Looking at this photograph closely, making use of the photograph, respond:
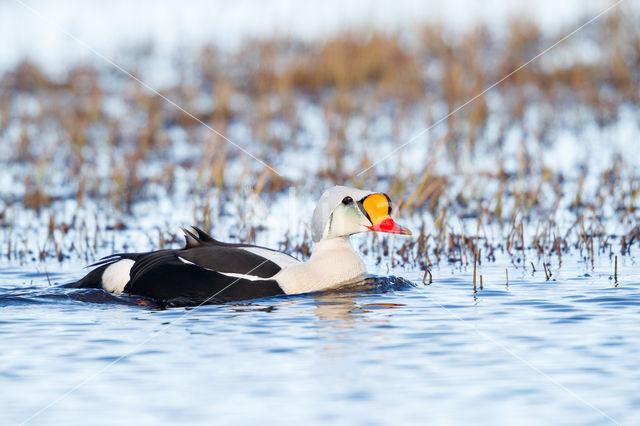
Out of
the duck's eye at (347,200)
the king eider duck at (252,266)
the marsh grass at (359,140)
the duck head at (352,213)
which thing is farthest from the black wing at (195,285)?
the marsh grass at (359,140)

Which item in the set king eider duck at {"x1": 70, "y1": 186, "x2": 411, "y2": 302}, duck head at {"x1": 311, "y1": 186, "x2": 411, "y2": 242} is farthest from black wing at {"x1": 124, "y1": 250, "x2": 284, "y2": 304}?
duck head at {"x1": 311, "y1": 186, "x2": 411, "y2": 242}

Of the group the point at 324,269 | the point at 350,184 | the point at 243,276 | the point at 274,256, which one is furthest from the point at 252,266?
the point at 350,184

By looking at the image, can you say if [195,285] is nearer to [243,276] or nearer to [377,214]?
[243,276]

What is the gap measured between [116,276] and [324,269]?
1358 millimetres

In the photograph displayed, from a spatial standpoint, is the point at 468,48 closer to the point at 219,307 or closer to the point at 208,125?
the point at 208,125

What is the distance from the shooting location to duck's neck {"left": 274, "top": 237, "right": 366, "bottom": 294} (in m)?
6.88

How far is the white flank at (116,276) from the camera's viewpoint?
7117 millimetres

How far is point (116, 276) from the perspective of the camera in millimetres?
7172

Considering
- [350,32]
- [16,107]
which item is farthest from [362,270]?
[350,32]

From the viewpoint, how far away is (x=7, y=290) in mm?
7113

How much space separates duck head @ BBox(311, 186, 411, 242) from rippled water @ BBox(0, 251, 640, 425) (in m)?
0.41

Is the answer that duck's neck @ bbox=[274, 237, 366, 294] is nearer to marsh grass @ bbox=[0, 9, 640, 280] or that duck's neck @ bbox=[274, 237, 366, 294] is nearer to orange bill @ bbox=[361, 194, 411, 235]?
orange bill @ bbox=[361, 194, 411, 235]

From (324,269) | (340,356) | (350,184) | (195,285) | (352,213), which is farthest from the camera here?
(350,184)

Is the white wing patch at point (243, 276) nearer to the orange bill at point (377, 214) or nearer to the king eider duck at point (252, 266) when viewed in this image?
the king eider duck at point (252, 266)
